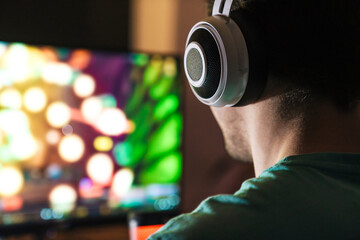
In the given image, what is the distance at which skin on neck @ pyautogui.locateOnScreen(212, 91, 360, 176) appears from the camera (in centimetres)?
63

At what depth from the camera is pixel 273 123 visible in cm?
69

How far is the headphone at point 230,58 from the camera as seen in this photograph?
65 cm

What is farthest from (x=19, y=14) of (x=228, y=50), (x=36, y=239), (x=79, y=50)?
(x=228, y=50)

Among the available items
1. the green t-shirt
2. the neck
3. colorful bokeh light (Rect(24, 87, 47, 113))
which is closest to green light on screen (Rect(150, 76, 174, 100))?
colorful bokeh light (Rect(24, 87, 47, 113))

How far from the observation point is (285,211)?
1.75ft

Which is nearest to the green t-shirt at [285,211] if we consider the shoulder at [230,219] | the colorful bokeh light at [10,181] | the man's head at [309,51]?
the shoulder at [230,219]

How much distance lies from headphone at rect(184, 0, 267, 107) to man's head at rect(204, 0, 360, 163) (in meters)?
0.02

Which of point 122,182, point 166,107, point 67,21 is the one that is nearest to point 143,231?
point 122,182

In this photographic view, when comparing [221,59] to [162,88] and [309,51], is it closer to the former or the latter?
[309,51]

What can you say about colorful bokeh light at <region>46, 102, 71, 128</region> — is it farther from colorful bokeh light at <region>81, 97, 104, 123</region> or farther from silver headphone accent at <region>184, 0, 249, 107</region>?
silver headphone accent at <region>184, 0, 249, 107</region>

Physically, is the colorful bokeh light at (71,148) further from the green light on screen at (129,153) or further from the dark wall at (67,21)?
the dark wall at (67,21)

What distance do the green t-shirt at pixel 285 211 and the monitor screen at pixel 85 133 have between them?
85 cm

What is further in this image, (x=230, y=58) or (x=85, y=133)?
(x=85, y=133)

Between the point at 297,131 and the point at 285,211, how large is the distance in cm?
16
